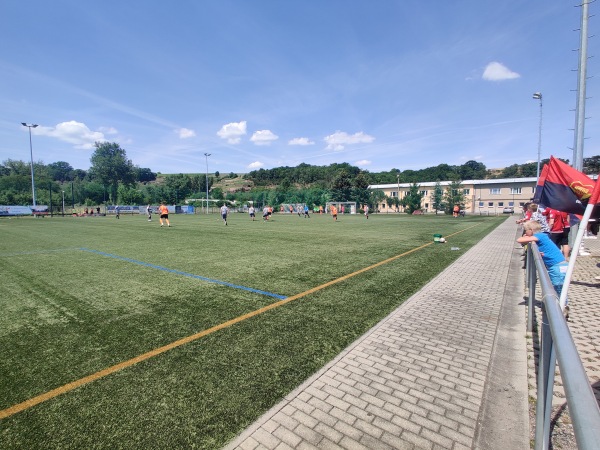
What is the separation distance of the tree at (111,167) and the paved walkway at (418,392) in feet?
359

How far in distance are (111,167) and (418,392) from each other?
11579cm

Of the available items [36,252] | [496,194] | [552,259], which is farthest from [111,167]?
[552,259]

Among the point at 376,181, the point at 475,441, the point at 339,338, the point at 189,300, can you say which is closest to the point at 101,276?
the point at 189,300

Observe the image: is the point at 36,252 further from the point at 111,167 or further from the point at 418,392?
the point at 111,167

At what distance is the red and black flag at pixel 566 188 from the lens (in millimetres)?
4922

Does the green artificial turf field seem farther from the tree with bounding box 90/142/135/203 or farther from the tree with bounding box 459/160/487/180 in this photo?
the tree with bounding box 459/160/487/180

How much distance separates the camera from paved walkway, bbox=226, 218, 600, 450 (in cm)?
265

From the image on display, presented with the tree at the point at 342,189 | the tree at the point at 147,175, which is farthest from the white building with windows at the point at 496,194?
the tree at the point at 147,175

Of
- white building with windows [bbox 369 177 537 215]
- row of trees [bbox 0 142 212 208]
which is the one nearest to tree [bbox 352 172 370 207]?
white building with windows [bbox 369 177 537 215]

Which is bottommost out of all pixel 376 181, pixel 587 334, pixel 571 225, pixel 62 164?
pixel 587 334

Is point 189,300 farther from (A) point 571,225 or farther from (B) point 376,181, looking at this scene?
(B) point 376,181

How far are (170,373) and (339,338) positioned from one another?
88.9 inches

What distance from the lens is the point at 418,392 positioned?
3.29m

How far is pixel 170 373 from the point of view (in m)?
3.56
